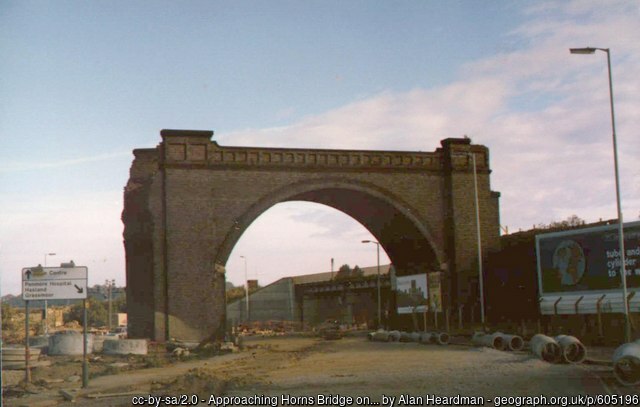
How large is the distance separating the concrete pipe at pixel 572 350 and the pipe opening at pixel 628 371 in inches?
178

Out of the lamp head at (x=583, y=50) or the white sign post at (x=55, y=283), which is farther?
the lamp head at (x=583, y=50)

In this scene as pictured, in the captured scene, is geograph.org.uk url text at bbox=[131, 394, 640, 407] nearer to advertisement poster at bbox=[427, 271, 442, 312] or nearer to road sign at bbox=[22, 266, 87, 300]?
road sign at bbox=[22, 266, 87, 300]

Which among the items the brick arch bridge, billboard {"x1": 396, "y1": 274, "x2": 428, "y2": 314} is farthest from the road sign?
billboard {"x1": 396, "y1": 274, "x2": 428, "y2": 314}

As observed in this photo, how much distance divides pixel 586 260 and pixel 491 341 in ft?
21.0

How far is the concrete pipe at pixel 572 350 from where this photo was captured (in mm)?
20141

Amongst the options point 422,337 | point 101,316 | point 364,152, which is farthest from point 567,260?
point 101,316

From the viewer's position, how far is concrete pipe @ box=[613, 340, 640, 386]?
49.0 feet

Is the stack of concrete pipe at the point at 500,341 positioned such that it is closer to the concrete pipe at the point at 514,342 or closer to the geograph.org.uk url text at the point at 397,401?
the concrete pipe at the point at 514,342

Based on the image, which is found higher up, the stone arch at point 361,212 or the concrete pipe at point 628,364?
Answer: the stone arch at point 361,212

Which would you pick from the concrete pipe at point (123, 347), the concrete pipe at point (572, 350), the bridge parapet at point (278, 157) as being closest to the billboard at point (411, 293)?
the bridge parapet at point (278, 157)

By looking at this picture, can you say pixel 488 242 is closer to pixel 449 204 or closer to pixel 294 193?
pixel 449 204

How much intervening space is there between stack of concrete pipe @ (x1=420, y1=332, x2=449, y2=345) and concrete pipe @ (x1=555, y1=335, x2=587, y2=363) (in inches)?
590

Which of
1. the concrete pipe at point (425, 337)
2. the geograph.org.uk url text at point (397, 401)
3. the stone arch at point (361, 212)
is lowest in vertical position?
the concrete pipe at point (425, 337)

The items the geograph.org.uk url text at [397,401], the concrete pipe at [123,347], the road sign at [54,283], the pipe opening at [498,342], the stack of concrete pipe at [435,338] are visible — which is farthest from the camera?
the stack of concrete pipe at [435,338]
